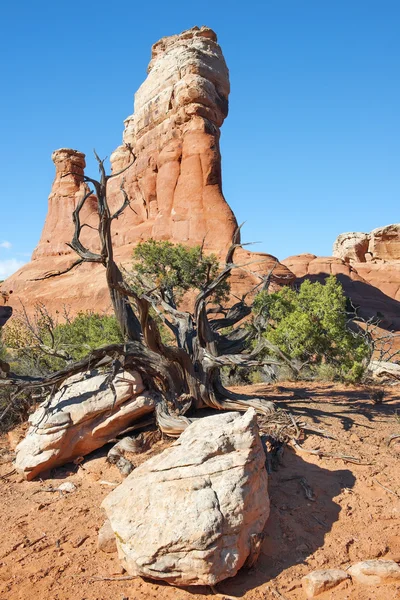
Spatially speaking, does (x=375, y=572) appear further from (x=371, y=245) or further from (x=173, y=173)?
(x=371, y=245)

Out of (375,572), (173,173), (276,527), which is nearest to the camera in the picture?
(375,572)

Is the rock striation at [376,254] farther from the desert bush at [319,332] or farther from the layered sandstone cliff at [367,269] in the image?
the desert bush at [319,332]

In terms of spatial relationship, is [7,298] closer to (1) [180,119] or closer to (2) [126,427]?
(1) [180,119]

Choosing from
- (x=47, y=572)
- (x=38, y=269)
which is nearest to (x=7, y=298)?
(x=38, y=269)

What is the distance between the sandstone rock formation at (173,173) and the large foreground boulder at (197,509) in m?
23.3

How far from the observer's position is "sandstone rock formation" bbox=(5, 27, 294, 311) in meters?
30.7

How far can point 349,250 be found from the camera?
50031 mm

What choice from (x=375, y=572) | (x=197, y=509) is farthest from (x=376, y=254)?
(x=197, y=509)

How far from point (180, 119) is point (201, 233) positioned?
942 centimetres

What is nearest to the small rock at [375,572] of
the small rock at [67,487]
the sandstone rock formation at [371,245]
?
the small rock at [67,487]

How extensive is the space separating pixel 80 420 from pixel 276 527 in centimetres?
361

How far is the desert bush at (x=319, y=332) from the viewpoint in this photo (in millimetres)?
10312

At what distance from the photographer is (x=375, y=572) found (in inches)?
170

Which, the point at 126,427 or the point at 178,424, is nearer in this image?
the point at 178,424
